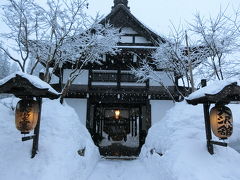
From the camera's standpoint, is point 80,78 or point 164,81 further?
point 164,81

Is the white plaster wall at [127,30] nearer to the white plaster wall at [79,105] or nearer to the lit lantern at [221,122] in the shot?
the white plaster wall at [79,105]

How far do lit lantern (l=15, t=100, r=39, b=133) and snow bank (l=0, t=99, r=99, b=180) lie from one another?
99 centimetres

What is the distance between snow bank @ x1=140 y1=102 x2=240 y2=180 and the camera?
611 cm

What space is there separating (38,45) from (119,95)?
245 inches

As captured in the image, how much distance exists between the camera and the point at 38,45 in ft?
38.4

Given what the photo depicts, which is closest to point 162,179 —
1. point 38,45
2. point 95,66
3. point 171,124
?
point 171,124

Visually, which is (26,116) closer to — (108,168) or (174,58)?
(108,168)

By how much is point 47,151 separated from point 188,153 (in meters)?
4.47

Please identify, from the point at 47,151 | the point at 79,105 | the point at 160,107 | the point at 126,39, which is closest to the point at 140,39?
the point at 126,39

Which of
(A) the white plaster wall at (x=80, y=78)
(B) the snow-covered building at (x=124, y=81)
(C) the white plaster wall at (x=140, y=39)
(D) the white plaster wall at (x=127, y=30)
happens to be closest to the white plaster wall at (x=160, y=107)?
(B) the snow-covered building at (x=124, y=81)

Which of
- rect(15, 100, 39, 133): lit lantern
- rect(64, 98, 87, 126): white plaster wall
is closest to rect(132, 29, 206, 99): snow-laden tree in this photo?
rect(64, 98, 87, 126): white plaster wall

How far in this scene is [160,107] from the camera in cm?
1534

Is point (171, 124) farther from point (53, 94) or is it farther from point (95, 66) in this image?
point (95, 66)

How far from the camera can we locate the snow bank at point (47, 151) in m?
6.39
